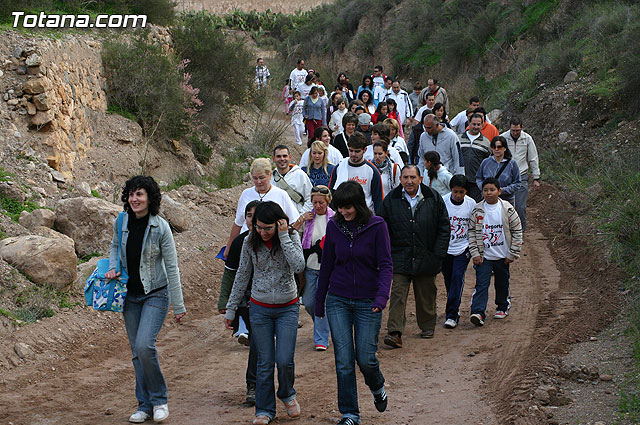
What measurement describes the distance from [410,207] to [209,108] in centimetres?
1420

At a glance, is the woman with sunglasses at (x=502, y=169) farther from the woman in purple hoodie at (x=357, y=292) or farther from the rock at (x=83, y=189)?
the rock at (x=83, y=189)

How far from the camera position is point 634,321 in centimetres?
800

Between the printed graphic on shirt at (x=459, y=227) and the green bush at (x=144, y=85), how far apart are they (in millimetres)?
9212

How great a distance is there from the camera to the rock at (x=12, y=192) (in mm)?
11398

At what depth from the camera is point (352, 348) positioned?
612 cm

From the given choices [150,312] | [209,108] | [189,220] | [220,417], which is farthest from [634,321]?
[209,108]

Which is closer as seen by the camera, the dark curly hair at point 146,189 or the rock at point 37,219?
the dark curly hair at point 146,189

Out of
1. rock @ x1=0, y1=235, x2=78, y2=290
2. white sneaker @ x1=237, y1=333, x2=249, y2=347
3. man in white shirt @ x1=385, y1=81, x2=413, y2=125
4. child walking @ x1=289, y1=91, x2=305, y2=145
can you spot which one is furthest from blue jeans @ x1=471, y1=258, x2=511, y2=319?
child walking @ x1=289, y1=91, x2=305, y2=145

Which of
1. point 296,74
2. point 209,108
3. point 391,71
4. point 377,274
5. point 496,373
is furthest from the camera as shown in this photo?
point 391,71

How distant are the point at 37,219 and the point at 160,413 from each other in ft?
17.9

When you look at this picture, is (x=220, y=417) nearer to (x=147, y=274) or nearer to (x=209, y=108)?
(x=147, y=274)

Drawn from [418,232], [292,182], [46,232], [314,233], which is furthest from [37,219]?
[418,232]

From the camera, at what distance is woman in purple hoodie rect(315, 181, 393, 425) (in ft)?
19.9

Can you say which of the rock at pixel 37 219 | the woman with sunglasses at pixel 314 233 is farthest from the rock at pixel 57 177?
the woman with sunglasses at pixel 314 233
